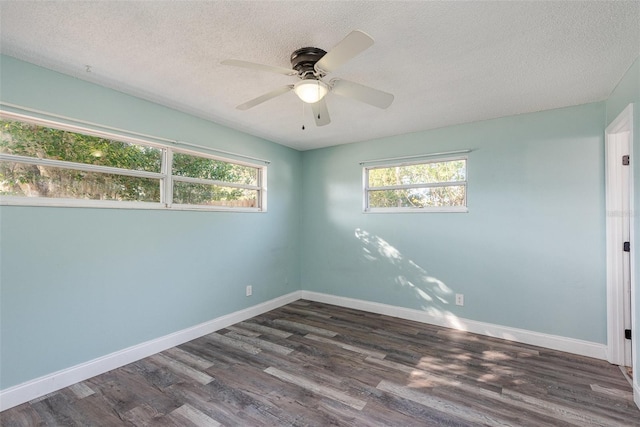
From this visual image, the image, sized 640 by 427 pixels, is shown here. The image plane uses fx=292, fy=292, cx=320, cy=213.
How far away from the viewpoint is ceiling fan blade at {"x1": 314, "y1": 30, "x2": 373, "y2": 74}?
1289mm

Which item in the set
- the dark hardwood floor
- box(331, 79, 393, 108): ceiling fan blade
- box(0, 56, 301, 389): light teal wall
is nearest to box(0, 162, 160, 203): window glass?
box(0, 56, 301, 389): light teal wall

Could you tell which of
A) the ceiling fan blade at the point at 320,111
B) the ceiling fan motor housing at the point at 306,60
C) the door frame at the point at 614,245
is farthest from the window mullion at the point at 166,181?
the door frame at the point at 614,245

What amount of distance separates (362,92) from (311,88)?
0.33 meters

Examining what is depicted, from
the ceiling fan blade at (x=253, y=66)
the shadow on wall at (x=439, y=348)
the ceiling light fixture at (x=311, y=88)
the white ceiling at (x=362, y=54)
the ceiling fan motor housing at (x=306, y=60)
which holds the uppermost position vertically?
the white ceiling at (x=362, y=54)

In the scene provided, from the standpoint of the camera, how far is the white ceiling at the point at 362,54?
154cm

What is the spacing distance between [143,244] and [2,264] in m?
0.89

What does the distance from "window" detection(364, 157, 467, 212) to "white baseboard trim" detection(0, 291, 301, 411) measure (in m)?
2.30

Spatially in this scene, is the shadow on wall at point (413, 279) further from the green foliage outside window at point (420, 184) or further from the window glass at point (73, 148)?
the window glass at point (73, 148)

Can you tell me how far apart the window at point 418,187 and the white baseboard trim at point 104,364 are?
7.54 feet

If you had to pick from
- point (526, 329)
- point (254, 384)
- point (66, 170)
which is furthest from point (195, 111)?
point (526, 329)

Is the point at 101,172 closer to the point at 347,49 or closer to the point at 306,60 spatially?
the point at 306,60

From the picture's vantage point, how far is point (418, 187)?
3.65m

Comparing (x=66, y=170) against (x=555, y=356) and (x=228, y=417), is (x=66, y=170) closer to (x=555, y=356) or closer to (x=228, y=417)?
(x=228, y=417)

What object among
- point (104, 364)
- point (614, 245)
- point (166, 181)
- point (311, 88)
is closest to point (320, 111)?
point (311, 88)
